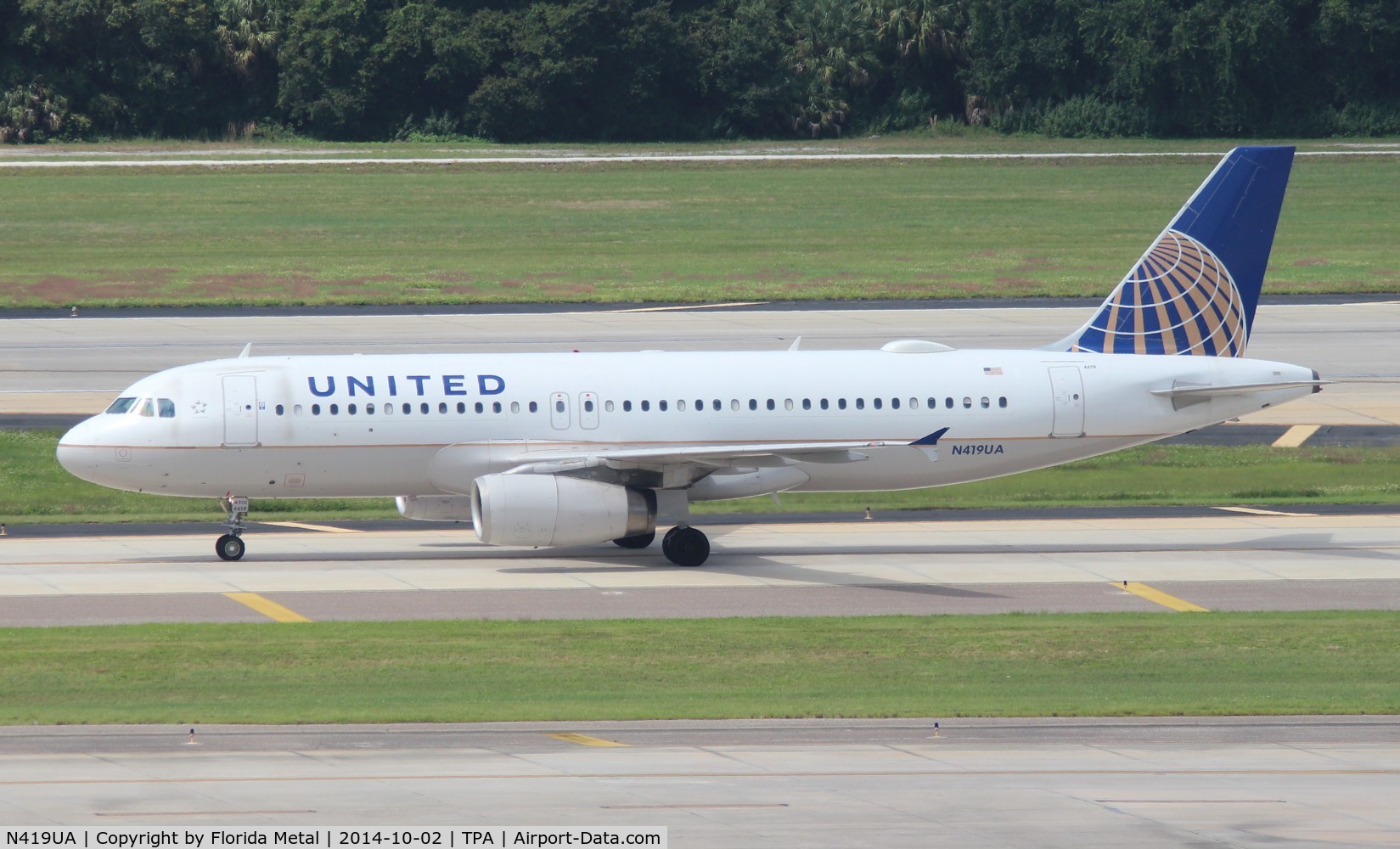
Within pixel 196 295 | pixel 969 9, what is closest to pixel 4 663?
pixel 196 295

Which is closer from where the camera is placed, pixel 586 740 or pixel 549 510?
pixel 586 740

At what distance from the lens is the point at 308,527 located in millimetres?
36656

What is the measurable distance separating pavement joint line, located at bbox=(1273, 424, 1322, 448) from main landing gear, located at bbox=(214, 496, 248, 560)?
25.3m

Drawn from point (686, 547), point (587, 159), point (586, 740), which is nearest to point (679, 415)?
point (686, 547)

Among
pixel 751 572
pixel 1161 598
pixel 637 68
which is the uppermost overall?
pixel 637 68

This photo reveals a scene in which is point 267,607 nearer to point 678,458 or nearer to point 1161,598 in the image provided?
point 678,458

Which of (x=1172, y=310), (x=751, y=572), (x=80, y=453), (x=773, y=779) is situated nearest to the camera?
(x=773, y=779)

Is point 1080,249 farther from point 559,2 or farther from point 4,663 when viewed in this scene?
point 4,663

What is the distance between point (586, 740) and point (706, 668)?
3.93 metres

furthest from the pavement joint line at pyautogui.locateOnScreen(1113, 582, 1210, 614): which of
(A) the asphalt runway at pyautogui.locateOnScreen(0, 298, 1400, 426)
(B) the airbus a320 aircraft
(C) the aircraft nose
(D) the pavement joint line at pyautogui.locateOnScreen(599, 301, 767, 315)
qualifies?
(D) the pavement joint line at pyautogui.locateOnScreen(599, 301, 767, 315)

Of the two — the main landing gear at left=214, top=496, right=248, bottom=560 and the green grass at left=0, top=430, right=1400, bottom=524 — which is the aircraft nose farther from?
the green grass at left=0, top=430, right=1400, bottom=524

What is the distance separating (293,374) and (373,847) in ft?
56.8

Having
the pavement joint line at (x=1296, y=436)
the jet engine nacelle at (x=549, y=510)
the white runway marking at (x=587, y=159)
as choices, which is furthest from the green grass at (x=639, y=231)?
the jet engine nacelle at (x=549, y=510)

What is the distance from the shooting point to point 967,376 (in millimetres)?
33719
